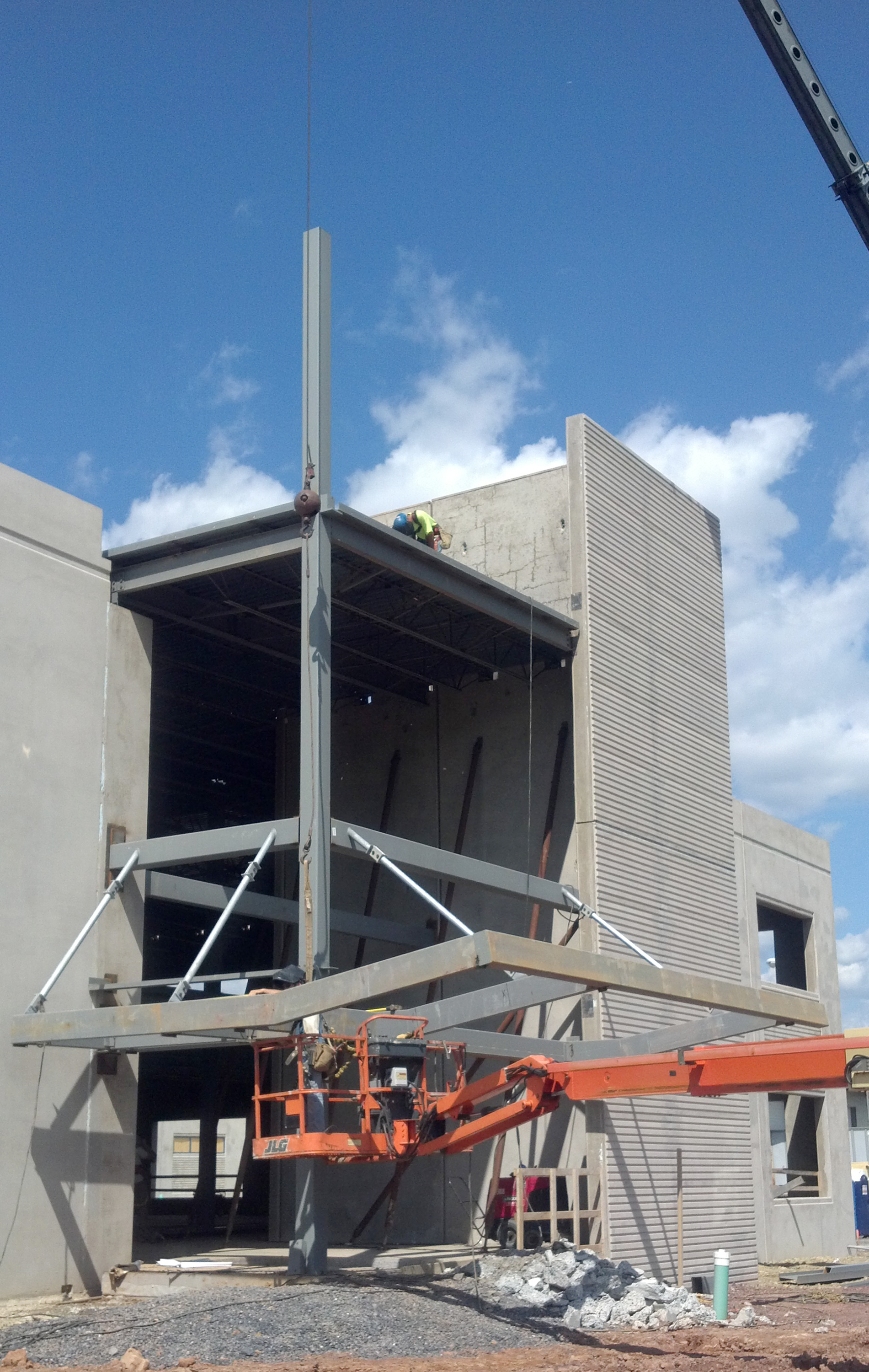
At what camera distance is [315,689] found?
62.3 ft

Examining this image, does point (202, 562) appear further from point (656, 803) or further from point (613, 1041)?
point (656, 803)

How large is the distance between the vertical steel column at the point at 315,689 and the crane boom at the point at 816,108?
11920 mm

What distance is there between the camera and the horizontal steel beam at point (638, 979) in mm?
12695

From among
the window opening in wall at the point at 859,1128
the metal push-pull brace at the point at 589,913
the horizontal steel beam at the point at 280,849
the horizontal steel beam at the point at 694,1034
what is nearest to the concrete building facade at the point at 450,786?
the metal push-pull brace at the point at 589,913

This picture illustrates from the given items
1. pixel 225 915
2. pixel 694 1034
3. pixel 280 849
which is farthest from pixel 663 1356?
pixel 280 849

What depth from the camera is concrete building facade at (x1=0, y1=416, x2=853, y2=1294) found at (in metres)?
19.1

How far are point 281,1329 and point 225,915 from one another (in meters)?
5.66

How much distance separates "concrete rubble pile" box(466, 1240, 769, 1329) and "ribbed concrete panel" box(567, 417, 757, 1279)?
2253 millimetres

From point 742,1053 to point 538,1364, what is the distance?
3858 millimetres

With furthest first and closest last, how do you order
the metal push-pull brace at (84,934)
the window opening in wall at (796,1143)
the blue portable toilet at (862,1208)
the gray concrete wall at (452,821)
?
the blue portable toilet at (862,1208), the window opening in wall at (796,1143), the gray concrete wall at (452,821), the metal push-pull brace at (84,934)

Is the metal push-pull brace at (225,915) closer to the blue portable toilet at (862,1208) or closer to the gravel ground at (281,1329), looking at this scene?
the gravel ground at (281,1329)

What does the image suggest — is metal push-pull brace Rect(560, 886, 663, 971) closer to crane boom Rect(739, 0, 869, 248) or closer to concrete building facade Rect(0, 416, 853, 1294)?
concrete building facade Rect(0, 416, 853, 1294)

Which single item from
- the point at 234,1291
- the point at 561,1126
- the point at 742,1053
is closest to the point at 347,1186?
the point at 561,1126

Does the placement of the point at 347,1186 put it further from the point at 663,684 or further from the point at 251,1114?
the point at 663,684
